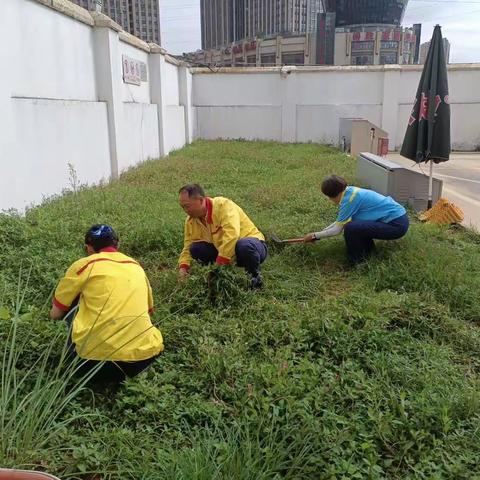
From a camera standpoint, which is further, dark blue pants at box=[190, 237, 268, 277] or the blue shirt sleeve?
the blue shirt sleeve

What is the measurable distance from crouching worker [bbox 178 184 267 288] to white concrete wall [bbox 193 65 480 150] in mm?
15712

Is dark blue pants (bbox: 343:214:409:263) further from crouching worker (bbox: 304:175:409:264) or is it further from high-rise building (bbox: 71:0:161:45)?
high-rise building (bbox: 71:0:161:45)

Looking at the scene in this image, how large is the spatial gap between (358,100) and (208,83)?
18.6 feet

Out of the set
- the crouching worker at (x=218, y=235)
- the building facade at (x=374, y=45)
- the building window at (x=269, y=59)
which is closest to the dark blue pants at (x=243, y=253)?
the crouching worker at (x=218, y=235)

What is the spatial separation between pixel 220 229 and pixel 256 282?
21.0 inches

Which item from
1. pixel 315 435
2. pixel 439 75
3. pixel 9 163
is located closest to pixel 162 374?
pixel 315 435

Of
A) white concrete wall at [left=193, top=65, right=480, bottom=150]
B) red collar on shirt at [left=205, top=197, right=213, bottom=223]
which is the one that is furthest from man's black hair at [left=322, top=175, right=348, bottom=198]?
white concrete wall at [left=193, top=65, right=480, bottom=150]

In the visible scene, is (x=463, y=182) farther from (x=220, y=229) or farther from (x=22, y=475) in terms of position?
(x=22, y=475)

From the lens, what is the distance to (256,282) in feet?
13.9

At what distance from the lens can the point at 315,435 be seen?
7.73ft

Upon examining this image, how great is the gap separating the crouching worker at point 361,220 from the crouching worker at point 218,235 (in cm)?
84

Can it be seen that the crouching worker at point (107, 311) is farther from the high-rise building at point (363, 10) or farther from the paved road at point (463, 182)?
the high-rise building at point (363, 10)

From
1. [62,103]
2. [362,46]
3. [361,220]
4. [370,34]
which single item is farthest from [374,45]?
[361,220]

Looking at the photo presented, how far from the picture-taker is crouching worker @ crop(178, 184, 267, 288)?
3.99 m
